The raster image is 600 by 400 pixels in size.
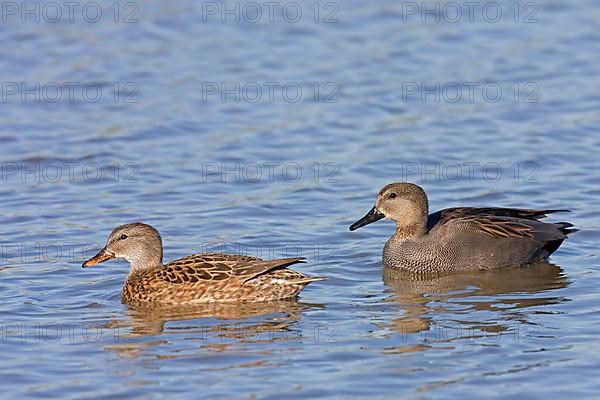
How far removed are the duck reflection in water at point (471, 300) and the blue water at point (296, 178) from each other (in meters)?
0.03

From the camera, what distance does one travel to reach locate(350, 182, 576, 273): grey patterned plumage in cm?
1227

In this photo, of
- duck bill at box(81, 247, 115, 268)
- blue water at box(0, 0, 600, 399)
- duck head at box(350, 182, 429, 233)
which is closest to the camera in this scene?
blue water at box(0, 0, 600, 399)

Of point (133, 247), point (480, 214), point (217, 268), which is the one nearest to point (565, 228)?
point (480, 214)

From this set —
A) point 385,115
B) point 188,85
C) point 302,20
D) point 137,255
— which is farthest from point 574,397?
point 302,20

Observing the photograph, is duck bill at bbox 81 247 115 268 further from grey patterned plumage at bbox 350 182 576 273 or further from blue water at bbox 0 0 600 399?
grey patterned plumage at bbox 350 182 576 273

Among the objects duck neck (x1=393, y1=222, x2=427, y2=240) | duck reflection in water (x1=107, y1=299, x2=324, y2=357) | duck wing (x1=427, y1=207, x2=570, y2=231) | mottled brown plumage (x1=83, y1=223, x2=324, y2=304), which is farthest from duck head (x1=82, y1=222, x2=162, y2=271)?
duck wing (x1=427, y1=207, x2=570, y2=231)

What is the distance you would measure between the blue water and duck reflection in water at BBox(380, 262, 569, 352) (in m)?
0.03

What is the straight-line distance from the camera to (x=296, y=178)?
14.9m

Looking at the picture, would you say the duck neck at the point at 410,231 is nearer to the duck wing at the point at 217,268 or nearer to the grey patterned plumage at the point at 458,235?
the grey patterned plumage at the point at 458,235

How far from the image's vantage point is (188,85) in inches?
722

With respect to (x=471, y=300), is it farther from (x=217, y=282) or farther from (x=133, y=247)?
(x=133, y=247)

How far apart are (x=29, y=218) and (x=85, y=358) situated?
13.9 ft

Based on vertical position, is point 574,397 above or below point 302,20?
below

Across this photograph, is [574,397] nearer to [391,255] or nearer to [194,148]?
[391,255]
